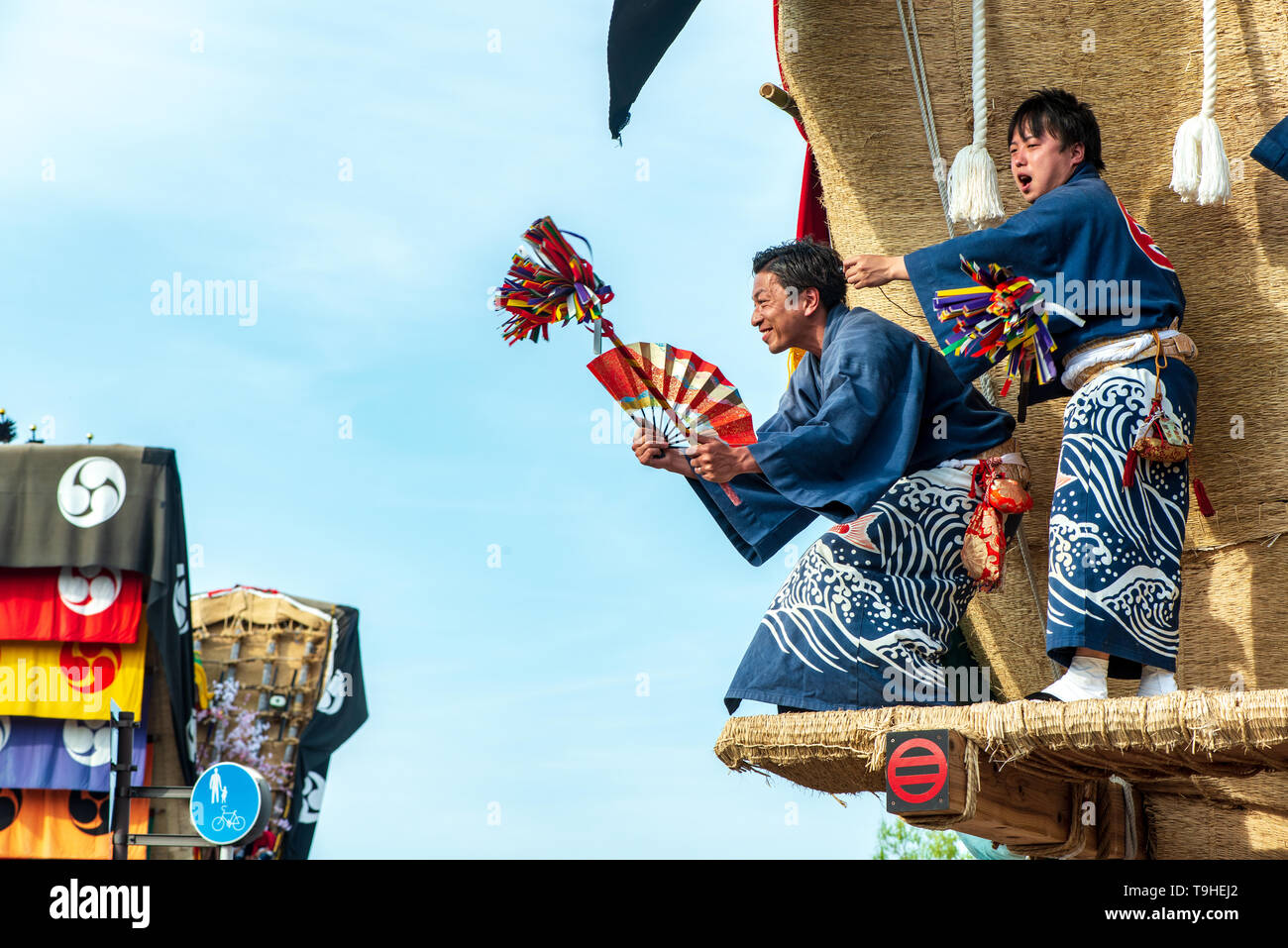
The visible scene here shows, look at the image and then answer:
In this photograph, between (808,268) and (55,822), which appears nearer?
(808,268)

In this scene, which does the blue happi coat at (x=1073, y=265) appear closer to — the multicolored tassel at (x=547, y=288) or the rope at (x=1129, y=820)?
the multicolored tassel at (x=547, y=288)

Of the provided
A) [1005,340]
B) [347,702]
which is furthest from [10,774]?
[1005,340]

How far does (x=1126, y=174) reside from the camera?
3494 millimetres

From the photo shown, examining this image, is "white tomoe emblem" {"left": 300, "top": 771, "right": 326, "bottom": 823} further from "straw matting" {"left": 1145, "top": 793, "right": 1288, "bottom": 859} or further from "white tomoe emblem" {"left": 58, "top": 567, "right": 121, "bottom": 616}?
"straw matting" {"left": 1145, "top": 793, "right": 1288, "bottom": 859}

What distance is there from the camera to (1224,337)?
11.0ft

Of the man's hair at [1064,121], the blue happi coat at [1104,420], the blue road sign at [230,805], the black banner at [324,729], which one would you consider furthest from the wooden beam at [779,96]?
the black banner at [324,729]

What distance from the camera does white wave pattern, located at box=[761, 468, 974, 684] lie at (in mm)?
3037

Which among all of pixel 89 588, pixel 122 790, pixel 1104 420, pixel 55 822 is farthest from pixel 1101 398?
pixel 55 822

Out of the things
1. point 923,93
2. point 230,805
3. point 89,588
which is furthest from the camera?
point 89,588

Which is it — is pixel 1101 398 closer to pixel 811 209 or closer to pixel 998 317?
pixel 998 317

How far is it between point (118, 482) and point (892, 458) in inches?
292

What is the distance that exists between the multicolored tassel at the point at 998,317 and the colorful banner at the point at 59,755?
7781 millimetres

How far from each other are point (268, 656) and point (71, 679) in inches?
109

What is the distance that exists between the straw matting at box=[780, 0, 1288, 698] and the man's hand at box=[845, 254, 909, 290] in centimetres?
68
